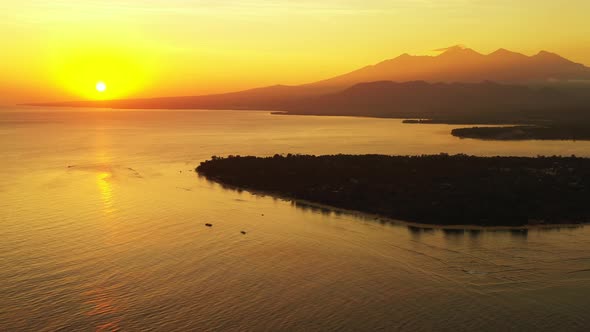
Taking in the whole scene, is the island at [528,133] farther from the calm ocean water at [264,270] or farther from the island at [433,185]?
the calm ocean water at [264,270]

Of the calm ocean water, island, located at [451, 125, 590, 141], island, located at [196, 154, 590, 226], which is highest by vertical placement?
island, located at [451, 125, 590, 141]

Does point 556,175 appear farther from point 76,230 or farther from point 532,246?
point 76,230

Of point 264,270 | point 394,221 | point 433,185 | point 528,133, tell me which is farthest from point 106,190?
point 528,133

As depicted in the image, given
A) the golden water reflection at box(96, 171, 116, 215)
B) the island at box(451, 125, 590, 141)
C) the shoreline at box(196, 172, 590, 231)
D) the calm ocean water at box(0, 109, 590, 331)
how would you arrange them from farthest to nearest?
the island at box(451, 125, 590, 141), the golden water reflection at box(96, 171, 116, 215), the shoreline at box(196, 172, 590, 231), the calm ocean water at box(0, 109, 590, 331)

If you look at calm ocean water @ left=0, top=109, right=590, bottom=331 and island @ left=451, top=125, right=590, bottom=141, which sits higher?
island @ left=451, top=125, right=590, bottom=141

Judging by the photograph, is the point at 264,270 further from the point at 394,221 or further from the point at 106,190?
the point at 106,190

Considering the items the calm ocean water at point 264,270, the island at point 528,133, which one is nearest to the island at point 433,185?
the calm ocean water at point 264,270

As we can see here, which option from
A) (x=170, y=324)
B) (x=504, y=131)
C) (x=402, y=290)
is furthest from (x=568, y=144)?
(x=170, y=324)

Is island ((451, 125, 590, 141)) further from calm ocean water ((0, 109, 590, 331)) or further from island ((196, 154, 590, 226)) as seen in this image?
calm ocean water ((0, 109, 590, 331))

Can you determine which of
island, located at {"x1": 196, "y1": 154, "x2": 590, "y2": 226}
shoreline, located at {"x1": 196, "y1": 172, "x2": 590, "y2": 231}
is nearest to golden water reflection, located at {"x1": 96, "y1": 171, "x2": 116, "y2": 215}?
island, located at {"x1": 196, "y1": 154, "x2": 590, "y2": 226}
